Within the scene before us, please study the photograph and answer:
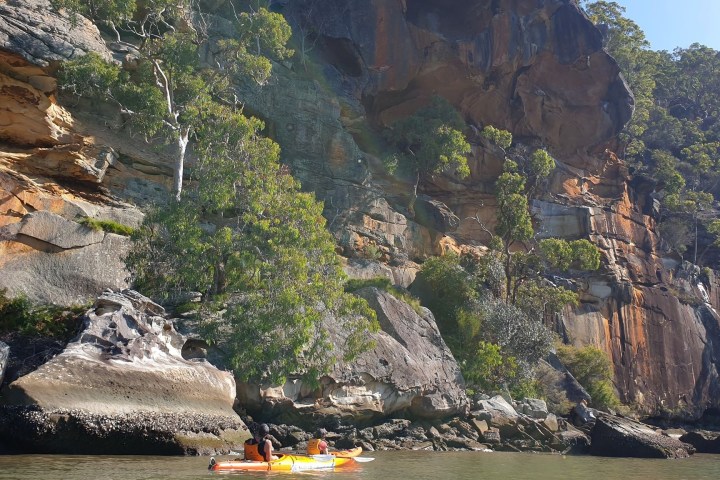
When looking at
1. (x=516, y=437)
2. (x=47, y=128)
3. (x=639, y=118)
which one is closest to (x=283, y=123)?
(x=47, y=128)

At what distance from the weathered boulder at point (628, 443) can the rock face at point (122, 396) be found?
50.0 feet

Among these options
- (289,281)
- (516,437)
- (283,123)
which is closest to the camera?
(289,281)

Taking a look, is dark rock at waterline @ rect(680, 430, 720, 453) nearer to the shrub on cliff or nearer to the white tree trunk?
the shrub on cliff

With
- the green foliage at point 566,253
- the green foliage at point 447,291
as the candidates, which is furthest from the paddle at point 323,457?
the green foliage at point 566,253

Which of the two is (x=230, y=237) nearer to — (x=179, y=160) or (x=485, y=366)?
(x=179, y=160)

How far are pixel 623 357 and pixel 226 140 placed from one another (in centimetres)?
2803

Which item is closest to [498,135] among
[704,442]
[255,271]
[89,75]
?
[704,442]

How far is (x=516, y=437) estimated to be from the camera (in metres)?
27.5

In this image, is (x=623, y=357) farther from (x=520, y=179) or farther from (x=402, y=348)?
(x=402, y=348)

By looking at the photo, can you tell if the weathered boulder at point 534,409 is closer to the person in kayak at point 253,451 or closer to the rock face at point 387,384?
the rock face at point 387,384

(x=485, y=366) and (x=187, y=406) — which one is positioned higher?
(x=485, y=366)

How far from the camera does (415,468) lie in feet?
59.6

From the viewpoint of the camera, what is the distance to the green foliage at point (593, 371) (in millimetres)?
36688

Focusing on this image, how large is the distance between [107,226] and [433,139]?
19348 millimetres
